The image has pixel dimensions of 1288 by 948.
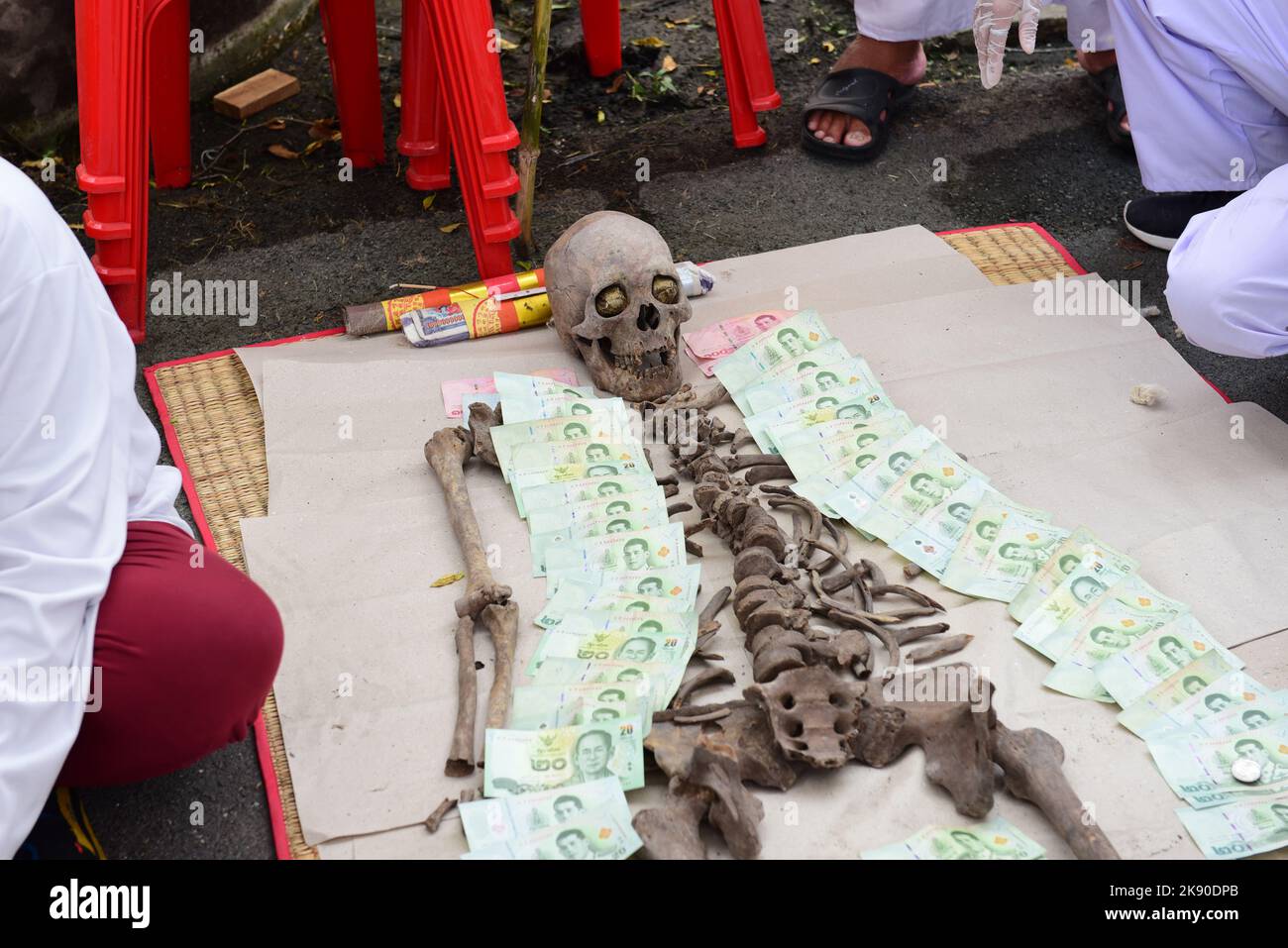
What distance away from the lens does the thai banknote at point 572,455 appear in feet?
9.95

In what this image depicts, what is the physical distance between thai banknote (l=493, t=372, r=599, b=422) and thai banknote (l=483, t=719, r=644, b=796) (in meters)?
1.03

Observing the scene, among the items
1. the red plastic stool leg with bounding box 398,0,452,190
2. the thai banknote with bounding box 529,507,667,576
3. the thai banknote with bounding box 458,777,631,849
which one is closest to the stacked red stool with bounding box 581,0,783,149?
the red plastic stool leg with bounding box 398,0,452,190

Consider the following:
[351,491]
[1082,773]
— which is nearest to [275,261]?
[351,491]

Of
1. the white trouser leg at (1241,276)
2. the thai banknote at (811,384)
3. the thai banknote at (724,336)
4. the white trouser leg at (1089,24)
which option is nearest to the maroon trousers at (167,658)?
the thai banknote at (811,384)

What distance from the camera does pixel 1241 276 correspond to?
119 inches

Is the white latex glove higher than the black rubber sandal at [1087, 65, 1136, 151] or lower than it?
higher

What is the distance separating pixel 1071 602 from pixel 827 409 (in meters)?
0.83

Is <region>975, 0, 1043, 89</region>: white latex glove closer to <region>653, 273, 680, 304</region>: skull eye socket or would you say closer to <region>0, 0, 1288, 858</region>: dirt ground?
<region>0, 0, 1288, 858</region>: dirt ground

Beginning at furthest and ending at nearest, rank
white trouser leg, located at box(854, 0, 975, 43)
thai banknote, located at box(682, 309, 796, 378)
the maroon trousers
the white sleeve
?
white trouser leg, located at box(854, 0, 975, 43) < thai banknote, located at box(682, 309, 796, 378) < the maroon trousers < the white sleeve

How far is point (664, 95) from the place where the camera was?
15.9 feet

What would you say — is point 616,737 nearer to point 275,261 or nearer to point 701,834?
point 701,834

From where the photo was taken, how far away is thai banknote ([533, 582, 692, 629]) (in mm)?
2611

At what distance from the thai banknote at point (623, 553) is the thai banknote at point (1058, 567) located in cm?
70

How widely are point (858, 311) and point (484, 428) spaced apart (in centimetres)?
117
